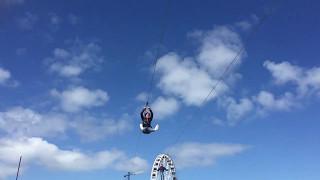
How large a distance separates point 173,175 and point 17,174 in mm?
29739

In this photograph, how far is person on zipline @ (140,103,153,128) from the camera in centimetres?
3017

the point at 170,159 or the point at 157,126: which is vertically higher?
the point at 170,159

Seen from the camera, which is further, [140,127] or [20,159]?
[20,159]

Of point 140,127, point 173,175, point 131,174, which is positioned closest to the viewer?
point 140,127

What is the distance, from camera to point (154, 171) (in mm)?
78000

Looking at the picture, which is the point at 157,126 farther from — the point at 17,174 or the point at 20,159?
the point at 20,159

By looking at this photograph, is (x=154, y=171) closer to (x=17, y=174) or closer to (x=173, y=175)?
(x=173, y=175)

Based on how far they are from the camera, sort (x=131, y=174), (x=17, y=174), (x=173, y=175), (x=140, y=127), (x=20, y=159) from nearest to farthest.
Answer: (x=140, y=127) < (x=17, y=174) < (x=20, y=159) < (x=173, y=175) < (x=131, y=174)

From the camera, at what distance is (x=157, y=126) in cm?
3009

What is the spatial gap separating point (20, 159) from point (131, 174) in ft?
139

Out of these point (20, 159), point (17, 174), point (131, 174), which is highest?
point (131, 174)

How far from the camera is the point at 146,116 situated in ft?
99.3

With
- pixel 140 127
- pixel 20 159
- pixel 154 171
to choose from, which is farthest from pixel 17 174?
pixel 140 127

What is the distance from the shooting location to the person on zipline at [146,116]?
30.2 metres
